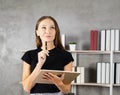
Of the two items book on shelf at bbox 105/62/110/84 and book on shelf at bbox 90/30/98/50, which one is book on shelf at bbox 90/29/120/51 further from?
book on shelf at bbox 105/62/110/84

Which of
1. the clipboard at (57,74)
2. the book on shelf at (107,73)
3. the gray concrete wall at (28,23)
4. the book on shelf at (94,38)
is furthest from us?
the gray concrete wall at (28,23)

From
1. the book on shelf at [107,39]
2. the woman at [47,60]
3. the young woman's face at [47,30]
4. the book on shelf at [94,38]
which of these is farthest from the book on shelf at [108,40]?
the young woman's face at [47,30]

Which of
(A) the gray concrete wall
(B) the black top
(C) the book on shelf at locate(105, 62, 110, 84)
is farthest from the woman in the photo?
(A) the gray concrete wall

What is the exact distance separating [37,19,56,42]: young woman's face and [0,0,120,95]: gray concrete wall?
105 inches

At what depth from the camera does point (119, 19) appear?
422cm

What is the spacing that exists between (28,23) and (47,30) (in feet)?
9.64

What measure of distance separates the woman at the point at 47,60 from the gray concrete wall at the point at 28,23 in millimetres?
2592

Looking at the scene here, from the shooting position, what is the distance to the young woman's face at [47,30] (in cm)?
167

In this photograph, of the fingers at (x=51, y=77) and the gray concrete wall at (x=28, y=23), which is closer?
the fingers at (x=51, y=77)

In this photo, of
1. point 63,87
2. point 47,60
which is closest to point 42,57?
point 47,60

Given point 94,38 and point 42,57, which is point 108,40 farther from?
point 42,57

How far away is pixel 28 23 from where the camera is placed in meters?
4.56

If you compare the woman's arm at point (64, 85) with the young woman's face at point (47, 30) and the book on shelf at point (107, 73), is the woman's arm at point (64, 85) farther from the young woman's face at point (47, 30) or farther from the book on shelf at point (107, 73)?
the book on shelf at point (107, 73)

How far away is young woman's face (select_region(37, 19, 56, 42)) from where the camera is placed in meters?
1.67
